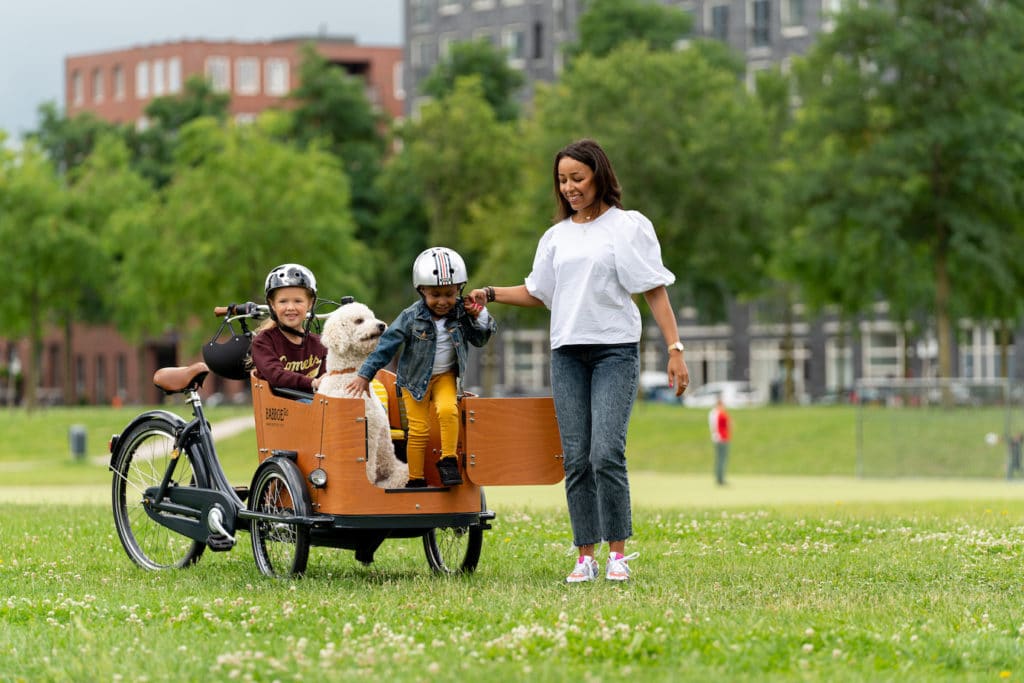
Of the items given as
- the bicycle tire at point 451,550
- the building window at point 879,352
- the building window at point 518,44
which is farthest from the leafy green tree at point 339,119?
the bicycle tire at point 451,550

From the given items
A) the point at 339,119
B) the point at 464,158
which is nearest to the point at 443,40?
the point at 339,119

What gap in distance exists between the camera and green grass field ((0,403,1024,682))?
5.98 meters

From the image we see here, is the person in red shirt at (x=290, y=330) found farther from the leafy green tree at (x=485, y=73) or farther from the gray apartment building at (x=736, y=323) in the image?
the leafy green tree at (x=485, y=73)

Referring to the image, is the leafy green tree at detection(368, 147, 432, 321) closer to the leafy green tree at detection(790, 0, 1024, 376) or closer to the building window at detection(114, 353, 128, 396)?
the leafy green tree at detection(790, 0, 1024, 376)

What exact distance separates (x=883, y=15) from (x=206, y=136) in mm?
22096

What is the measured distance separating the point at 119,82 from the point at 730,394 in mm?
46735

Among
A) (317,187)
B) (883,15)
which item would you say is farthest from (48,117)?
(883,15)

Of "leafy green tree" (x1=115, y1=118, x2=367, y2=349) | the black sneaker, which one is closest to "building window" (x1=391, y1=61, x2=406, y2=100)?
"leafy green tree" (x1=115, y1=118, x2=367, y2=349)

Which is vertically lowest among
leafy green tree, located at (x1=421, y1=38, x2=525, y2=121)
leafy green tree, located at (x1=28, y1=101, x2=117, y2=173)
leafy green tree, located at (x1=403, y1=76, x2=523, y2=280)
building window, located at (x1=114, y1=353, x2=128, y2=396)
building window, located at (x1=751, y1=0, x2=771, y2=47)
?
building window, located at (x1=114, y1=353, x2=128, y2=396)

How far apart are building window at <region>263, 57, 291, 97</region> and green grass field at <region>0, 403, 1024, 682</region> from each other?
88587 mm

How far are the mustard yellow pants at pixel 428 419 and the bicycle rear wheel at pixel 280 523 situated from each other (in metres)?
0.60

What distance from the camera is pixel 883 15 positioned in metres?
43.4

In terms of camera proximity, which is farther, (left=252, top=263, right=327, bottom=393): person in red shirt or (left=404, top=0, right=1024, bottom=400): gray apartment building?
(left=404, top=0, right=1024, bottom=400): gray apartment building

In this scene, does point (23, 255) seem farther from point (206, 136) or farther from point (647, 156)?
point (647, 156)
